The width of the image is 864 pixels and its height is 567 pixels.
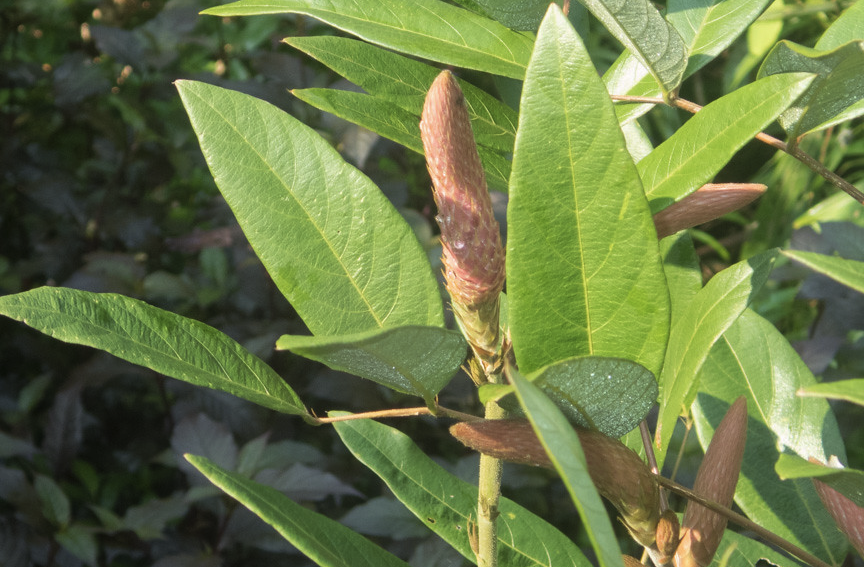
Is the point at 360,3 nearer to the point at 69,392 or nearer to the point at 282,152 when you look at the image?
the point at 282,152

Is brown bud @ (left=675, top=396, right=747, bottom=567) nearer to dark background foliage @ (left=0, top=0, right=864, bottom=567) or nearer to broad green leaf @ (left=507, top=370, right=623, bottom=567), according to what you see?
broad green leaf @ (left=507, top=370, right=623, bottom=567)

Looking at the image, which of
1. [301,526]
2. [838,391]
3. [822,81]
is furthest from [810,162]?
[301,526]

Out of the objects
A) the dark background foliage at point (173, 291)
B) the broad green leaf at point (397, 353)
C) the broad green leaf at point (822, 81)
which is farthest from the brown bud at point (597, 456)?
the dark background foliage at point (173, 291)

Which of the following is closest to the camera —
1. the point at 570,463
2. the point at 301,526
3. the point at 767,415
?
the point at 570,463

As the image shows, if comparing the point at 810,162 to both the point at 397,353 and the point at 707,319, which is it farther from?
the point at 397,353

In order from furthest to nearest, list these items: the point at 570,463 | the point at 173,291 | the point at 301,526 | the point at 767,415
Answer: the point at 173,291 < the point at 767,415 < the point at 301,526 < the point at 570,463

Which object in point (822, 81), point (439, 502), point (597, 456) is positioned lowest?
point (439, 502)

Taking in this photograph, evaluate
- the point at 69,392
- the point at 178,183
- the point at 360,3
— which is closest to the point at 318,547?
the point at 360,3

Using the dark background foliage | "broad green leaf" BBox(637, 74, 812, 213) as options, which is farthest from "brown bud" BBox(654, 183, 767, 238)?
the dark background foliage

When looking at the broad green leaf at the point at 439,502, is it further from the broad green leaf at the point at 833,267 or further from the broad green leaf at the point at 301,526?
the broad green leaf at the point at 833,267
